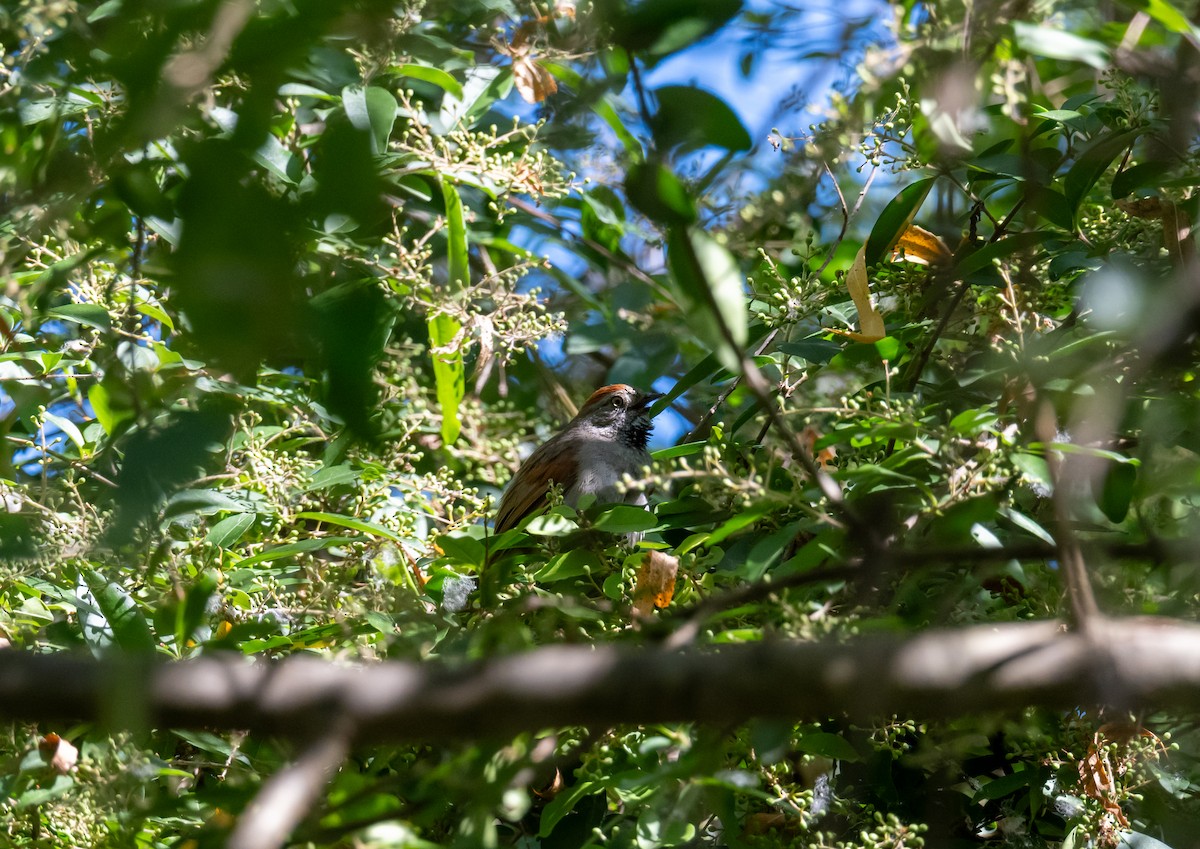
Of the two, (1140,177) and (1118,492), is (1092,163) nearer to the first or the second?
(1140,177)

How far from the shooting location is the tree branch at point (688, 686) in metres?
1.60

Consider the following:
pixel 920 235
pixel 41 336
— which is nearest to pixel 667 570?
pixel 920 235

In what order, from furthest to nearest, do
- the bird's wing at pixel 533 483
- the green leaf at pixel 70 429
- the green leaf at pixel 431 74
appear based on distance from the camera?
1. the bird's wing at pixel 533 483
2. the green leaf at pixel 431 74
3. the green leaf at pixel 70 429

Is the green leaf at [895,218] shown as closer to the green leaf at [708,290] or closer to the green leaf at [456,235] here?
the green leaf at [456,235]

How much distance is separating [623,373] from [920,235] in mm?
1278

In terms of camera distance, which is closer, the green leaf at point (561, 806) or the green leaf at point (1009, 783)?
the green leaf at point (561, 806)

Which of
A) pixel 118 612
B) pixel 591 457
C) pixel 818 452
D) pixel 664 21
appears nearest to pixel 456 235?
pixel 818 452

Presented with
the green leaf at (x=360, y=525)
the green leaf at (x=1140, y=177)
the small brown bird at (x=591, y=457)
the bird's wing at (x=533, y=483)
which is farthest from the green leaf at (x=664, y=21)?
the bird's wing at (x=533, y=483)

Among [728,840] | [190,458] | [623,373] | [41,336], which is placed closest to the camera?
[190,458]

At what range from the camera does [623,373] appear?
2938mm

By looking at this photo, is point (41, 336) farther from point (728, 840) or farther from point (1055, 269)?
point (1055, 269)

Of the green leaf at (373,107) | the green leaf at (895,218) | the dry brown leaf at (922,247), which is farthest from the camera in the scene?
the green leaf at (373,107)

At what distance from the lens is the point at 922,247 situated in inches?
140

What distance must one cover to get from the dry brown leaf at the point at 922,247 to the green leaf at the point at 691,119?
6.93ft
